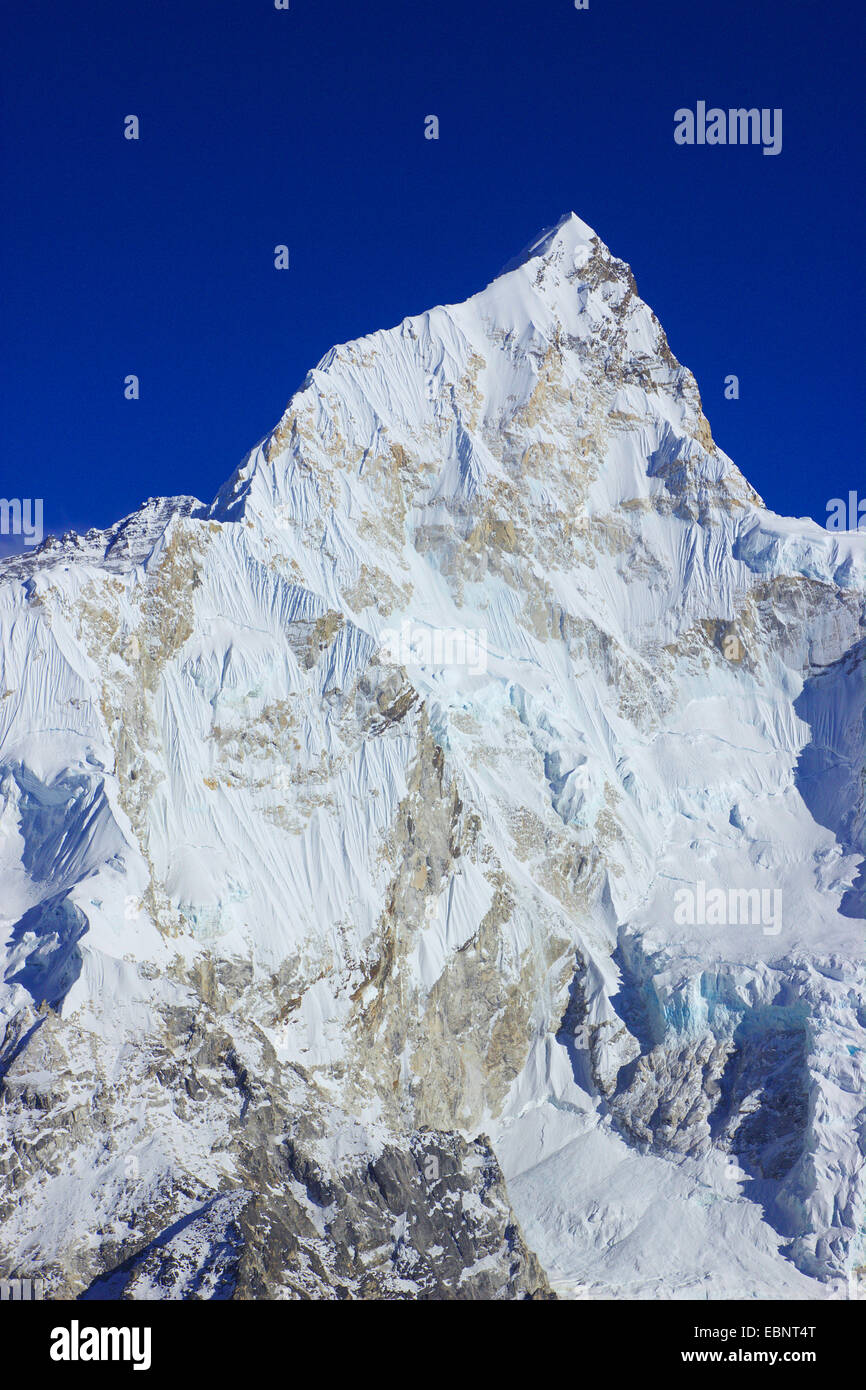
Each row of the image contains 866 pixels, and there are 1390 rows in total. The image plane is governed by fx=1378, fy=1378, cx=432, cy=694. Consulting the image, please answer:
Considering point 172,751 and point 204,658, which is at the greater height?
point 204,658

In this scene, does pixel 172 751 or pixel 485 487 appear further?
pixel 485 487

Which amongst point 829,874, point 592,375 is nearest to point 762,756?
point 829,874

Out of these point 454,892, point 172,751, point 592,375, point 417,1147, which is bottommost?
point 417,1147

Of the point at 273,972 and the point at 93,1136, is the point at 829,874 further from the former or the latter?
the point at 93,1136

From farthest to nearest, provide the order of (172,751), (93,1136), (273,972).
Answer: (172,751)
(273,972)
(93,1136)
